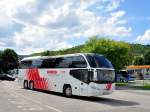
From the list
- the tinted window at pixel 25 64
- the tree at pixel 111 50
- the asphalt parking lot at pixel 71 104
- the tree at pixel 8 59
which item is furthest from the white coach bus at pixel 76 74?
the tree at pixel 8 59

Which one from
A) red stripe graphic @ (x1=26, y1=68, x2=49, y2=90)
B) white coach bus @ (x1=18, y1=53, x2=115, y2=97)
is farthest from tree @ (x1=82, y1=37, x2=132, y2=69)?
white coach bus @ (x1=18, y1=53, x2=115, y2=97)

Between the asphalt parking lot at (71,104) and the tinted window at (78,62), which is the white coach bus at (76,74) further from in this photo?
the asphalt parking lot at (71,104)

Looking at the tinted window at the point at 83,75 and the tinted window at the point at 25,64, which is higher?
the tinted window at the point at 25,64

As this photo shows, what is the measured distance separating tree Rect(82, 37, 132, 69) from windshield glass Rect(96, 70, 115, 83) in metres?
30.8

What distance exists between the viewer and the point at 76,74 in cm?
2603

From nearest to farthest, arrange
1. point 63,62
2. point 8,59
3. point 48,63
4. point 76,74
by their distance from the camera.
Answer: point 76,74
point 63,62
point 48,63
point 8,59

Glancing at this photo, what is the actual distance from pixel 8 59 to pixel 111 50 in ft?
182

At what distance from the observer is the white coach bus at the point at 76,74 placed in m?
24.3

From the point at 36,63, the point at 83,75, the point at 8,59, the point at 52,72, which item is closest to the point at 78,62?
the point at 83,75

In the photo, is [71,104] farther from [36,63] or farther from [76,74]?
[36,63]

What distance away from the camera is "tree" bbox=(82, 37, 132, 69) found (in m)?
56.8

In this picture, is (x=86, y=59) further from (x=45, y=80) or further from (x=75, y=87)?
(x=45, y=80)

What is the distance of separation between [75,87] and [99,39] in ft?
112

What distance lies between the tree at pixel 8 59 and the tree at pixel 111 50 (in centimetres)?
5131
